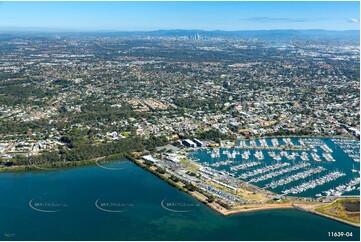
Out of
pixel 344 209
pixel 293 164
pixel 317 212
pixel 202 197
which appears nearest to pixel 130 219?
pixel 202 197

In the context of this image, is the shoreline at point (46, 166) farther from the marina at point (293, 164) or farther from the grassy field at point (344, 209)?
the grassy field at point (344, 209)

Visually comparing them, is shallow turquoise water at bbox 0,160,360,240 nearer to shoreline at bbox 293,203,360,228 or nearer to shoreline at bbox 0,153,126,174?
shoreline at bbox 293,203,360,228

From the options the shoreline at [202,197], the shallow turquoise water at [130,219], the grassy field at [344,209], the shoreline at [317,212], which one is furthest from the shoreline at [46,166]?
the grassy field at [344,209]

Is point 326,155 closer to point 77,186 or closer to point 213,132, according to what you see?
point 213,132

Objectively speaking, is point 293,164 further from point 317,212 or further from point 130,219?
point 130,219

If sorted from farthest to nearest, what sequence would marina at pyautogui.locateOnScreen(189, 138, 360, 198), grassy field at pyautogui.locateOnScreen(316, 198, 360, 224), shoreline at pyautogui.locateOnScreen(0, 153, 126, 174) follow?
shoreline at pyautogui.locateOnScreen(0, 153, 126, 174) < marina at pyautogui.locateOnScreen(189, 138, 360, 198) < grassy field at pyautogui.locateOnScreen(316, 198, 360, 224)

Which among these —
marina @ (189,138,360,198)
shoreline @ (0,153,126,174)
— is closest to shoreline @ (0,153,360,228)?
shoreline @ (0,153,126,174)
